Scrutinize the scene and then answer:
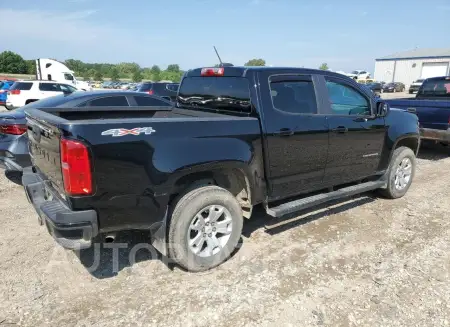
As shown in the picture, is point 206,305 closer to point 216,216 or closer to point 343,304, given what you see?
point 216,216

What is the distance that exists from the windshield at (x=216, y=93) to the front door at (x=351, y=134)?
1141 millimetres

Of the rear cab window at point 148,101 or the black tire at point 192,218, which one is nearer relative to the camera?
the black tire at point 192,218

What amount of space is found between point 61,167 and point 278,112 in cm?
214

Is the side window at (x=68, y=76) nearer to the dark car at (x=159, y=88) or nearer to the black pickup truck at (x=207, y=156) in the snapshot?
the dark car at (x=159, y=88)

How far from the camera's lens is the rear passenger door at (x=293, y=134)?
3.66m

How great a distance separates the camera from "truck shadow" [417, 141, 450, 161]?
8755 mm

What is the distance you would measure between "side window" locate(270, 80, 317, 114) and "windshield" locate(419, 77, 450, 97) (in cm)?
738

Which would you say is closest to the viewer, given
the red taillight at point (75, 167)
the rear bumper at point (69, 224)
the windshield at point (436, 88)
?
the red taillight at point (75, 167)

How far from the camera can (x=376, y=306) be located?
2.91 m

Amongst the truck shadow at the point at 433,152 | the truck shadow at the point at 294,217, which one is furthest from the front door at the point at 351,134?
Result: the truck shadow at the point at 433,152

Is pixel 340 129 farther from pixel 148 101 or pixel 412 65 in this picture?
pixel 412 65

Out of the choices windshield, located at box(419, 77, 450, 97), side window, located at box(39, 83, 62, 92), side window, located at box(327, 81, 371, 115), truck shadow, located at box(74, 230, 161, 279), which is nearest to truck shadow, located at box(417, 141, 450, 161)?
windshield, located at box(419, 77, 450, 97)

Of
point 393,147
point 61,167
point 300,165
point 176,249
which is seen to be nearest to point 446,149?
point 393,147

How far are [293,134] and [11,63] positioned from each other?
7529 centimetres
